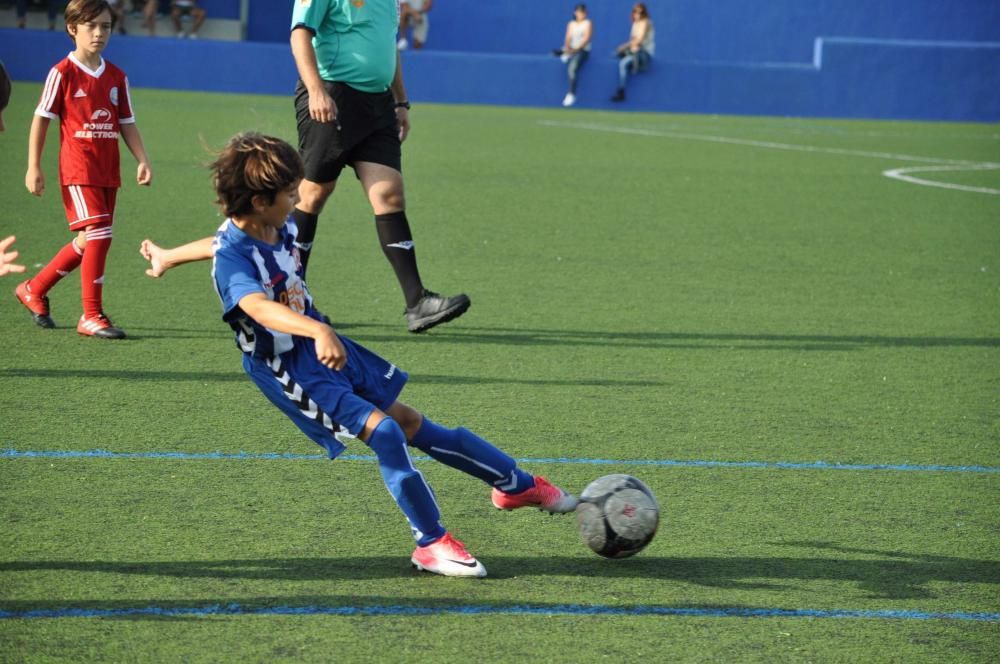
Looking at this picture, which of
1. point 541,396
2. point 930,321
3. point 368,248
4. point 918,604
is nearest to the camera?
point 918,604

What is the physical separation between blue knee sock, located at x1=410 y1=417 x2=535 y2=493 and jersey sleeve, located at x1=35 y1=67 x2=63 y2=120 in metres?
3.50

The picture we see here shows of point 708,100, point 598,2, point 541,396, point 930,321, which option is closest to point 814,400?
point 541,396

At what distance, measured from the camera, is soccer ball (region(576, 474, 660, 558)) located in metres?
3.95

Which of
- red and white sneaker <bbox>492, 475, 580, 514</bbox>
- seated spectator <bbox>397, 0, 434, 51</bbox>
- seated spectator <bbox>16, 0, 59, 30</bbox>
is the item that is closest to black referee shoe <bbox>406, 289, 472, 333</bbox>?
red and white sneaker <bbox>492, 475, 580, 514</bbox>

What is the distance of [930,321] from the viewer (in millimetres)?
7965

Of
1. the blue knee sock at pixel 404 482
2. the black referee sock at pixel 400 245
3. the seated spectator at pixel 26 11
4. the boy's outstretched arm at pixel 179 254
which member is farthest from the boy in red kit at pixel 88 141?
the seated spectator at pixel 26 11

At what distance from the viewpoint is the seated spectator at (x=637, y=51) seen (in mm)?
27719

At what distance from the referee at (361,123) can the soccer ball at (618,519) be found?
2.60 m

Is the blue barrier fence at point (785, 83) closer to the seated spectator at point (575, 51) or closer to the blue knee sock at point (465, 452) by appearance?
the seated spectator at point (575, 51)

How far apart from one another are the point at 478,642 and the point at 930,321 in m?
5.27

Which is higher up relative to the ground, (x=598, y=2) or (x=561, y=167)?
(x=598, y=2)

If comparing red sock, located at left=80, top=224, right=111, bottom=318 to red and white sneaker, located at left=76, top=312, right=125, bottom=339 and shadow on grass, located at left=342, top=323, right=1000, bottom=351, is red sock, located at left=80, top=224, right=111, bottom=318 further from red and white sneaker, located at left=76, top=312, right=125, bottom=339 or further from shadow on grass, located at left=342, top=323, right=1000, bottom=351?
shadow on grass, located at left=342, top=323, right=1000, bottom=351

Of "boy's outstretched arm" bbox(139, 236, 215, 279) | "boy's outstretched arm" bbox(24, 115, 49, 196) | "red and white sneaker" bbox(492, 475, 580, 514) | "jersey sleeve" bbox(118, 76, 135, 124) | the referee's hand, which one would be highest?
the referee's hand

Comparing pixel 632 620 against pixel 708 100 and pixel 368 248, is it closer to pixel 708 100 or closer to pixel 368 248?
pixel 368 248
